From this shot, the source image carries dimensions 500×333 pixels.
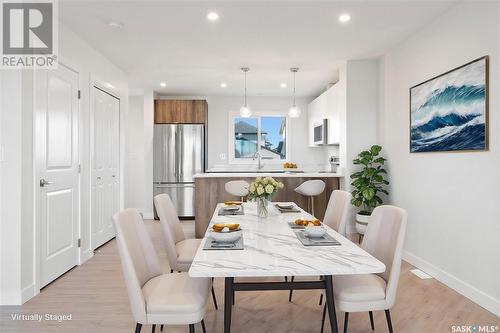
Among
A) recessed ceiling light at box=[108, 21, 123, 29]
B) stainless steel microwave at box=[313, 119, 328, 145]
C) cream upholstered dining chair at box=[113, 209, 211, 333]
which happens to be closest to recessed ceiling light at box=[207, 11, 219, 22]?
recessed ceiling light at box=[108, 21, 123, 29]

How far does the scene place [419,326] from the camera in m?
2.36

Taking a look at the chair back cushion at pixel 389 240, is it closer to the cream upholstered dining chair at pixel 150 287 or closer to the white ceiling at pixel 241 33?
the cream upholstered dining chair at pixel 150 287

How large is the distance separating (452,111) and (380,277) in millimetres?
1881

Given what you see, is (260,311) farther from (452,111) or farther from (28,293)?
(452,111)

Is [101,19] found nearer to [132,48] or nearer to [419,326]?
[132,48]

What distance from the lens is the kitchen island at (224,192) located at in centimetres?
494

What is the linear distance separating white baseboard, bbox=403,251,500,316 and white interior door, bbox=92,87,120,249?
386 centimetres

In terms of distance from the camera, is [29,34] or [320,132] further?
[320,132]

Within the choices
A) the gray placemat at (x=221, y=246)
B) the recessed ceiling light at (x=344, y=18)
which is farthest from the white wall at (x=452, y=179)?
the gray placemat at (x=221, y=246)

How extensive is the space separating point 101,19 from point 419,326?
3831mm

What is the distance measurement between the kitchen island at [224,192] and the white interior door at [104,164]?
120cm

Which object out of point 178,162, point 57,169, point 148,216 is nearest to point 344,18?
point 57,169

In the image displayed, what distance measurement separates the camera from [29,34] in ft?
9.58

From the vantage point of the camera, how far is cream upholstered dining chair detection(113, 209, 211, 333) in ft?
5.27
